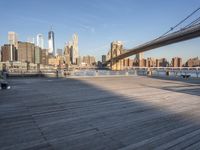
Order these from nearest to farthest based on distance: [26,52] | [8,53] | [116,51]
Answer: [116,51] < [8,53] < [26,52]

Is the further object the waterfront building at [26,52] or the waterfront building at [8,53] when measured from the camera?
the waterfront building at [26,52]

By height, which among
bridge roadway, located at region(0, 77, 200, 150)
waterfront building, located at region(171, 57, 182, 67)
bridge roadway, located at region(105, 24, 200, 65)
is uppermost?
bridge roadway, located at region(105, 24, 200, 65)

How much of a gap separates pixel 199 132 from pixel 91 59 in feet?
304

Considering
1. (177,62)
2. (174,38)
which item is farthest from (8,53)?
(174,38)

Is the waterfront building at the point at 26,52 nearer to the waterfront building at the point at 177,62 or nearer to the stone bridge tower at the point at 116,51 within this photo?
the stone bridge tower at the point at 116,51

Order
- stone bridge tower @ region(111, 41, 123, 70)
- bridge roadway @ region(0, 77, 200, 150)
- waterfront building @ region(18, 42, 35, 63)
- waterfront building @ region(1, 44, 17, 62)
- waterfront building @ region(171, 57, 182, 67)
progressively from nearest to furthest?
bridge roadway @ region(0, 77, 200, 150) → stone bridge tower @ region(111, 41, 123, 70) → waterfront building @ region(171, 57, 182, 67) → waterfront building @ region(1, 44, 17, 62) → waterfront building @ region(18, 42, 35, 63)

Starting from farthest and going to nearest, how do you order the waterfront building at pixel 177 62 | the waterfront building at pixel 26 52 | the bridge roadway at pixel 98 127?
the waterfront building at pixel 26 52 → the waterfront building at pixel 177 62 → the bridge roadway at pixel 98 127

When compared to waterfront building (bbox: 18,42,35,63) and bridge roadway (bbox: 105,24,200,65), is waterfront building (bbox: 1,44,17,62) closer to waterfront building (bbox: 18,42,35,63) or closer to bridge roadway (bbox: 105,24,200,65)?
waterfront building (bbox: 18,42,35,63)

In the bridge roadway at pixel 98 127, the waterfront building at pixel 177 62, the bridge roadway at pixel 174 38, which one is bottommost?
the bridge roadway at pixel 98 127

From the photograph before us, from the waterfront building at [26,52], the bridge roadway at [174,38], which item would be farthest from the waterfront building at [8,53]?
the bridge roadway at [174,38]

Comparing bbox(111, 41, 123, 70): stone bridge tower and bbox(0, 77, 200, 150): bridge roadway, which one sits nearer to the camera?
bbox(0, 77, 200, 150): bridge roadway

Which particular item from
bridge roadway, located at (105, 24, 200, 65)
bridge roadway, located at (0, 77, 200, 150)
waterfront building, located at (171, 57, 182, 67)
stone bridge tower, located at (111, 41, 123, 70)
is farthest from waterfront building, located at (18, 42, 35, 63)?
bridge roadway, located at (0, 77, 200, 150)

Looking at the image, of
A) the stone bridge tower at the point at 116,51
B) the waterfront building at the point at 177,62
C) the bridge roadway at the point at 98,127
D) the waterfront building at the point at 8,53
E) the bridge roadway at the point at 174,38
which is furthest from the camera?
the waterfront building at the point at 8,53

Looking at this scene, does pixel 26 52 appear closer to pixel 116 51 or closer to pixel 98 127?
pixel 116 51
